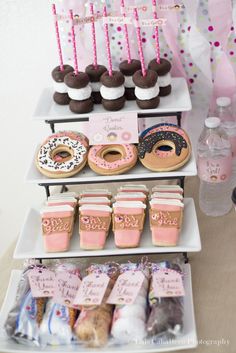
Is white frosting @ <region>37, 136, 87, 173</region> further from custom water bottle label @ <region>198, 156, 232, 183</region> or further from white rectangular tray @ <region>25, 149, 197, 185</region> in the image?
custom water bottle label @ <region>198, 156, 232, 183</region>

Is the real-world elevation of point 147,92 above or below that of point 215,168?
above

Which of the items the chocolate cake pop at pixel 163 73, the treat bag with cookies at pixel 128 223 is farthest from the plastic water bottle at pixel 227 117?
the treat bag with cookies at pixel 128 223

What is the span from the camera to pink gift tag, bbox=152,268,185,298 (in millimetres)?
1260

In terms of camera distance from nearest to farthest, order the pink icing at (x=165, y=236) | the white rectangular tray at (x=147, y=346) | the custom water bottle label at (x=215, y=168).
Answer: the white rectangular tray at (x=147, y=346) → the pink icing at (x=165, y=236) → the custom water bottle label at (x=215, y=168)

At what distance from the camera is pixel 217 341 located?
1233 mm

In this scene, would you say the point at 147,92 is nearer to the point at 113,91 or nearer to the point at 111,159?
the point at 113,91

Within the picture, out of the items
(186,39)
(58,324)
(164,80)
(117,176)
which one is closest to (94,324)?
(58,324)

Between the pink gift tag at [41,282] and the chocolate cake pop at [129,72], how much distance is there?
1.93ft

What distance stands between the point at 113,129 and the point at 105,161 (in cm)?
10

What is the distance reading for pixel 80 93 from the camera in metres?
1.47

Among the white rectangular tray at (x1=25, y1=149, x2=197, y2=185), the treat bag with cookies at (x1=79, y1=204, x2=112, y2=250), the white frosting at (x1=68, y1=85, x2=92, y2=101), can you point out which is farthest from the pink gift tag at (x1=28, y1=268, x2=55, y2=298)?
the white frosting at (x1=68, y1=85, x2=92, y2=101)

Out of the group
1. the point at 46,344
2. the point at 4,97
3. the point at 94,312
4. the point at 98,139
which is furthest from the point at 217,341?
the point at 4,97

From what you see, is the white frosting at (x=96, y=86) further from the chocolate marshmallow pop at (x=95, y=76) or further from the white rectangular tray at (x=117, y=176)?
the white rectangular tray at (x=117, y=176)

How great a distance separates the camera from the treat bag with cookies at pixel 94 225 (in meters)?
1.40
